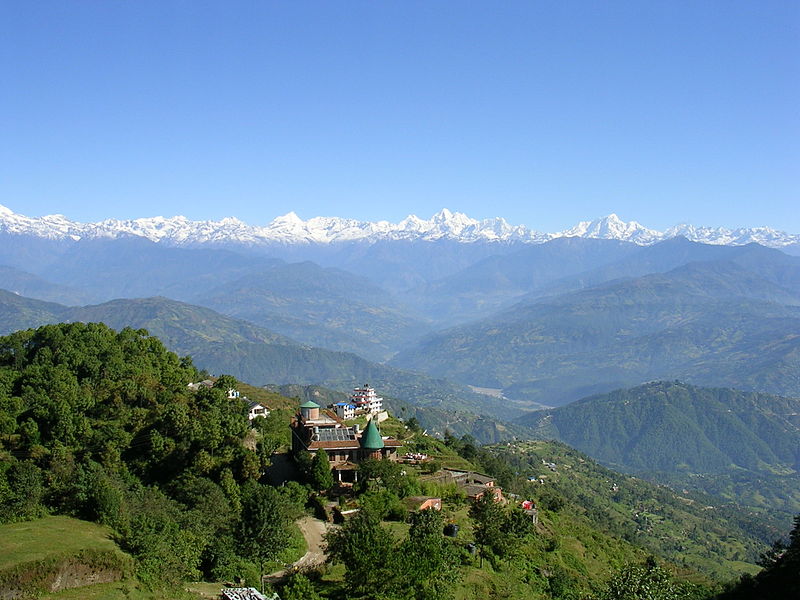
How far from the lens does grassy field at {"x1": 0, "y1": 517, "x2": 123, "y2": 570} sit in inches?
1091

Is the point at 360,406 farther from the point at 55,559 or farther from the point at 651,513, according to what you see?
the point at 651,513

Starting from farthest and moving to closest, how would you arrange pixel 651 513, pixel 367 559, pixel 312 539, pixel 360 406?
pixel 651 513 < pixel 360 406 < pixel 312 539 < pixel 367 559

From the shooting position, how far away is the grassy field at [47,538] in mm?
27720

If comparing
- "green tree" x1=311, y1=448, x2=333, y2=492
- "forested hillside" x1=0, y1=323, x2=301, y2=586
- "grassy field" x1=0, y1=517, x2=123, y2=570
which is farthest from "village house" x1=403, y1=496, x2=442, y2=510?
"grassy field" x1=0, y1=517, x2=123, y2=570

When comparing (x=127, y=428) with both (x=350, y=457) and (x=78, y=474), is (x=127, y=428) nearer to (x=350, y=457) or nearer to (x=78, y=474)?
(x=78, y=474)

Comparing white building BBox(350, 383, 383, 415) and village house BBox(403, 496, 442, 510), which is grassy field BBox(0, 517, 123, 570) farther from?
white building BBox(350, 383, 383, 415)

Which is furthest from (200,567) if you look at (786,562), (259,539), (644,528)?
(644,528)

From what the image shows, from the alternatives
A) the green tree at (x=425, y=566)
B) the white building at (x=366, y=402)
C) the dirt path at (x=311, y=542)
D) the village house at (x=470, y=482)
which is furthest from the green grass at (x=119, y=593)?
the white building at (x=366, y=402)

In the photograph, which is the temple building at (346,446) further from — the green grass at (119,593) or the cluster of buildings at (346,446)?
the green grass at (119,593)

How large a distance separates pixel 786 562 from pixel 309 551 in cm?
2648

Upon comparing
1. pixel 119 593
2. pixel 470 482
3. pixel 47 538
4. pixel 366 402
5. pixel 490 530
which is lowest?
pixel 470 482

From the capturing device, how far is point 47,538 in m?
30.1

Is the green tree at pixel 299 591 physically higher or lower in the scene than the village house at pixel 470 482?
higher

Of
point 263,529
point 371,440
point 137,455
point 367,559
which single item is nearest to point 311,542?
point 263,529
